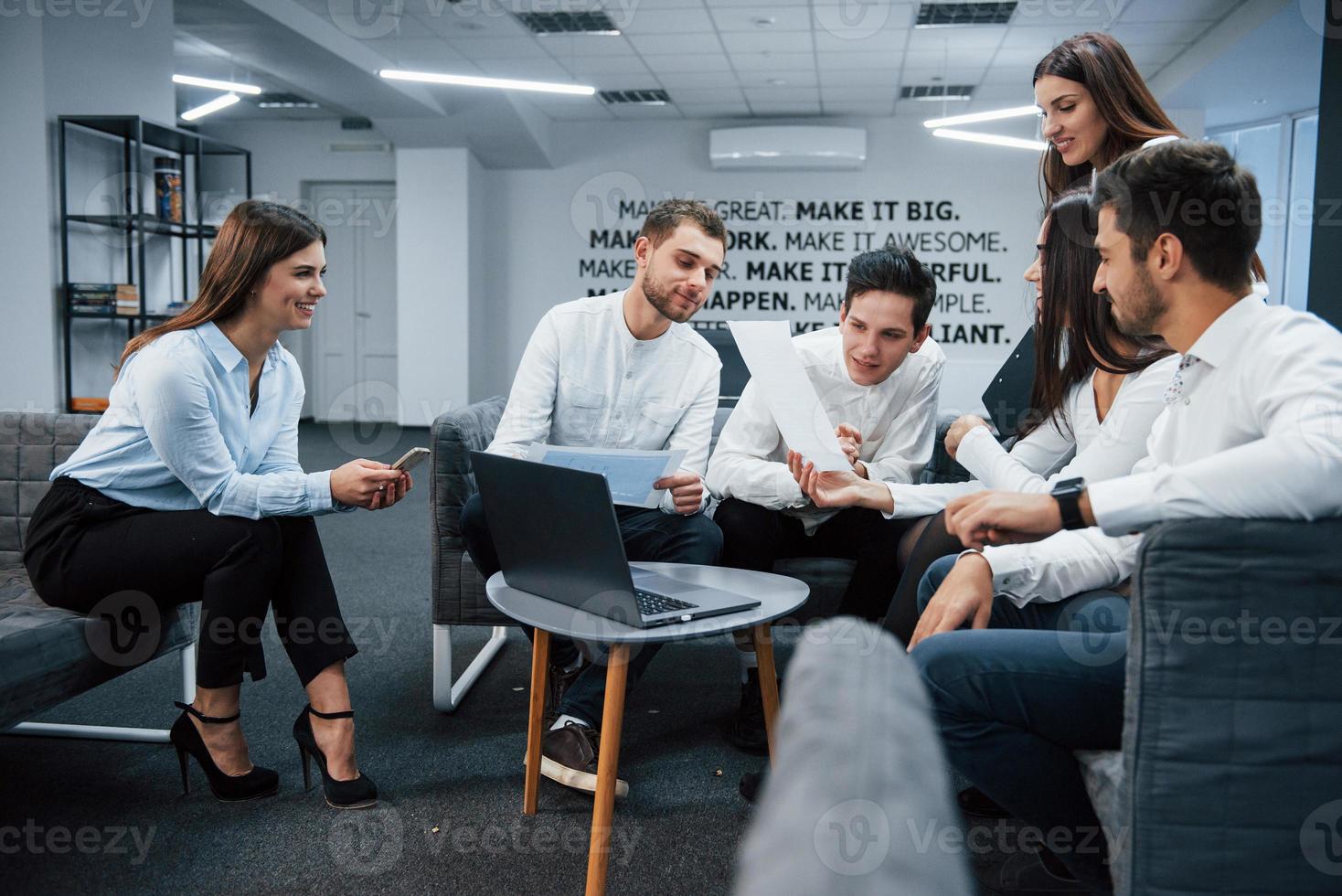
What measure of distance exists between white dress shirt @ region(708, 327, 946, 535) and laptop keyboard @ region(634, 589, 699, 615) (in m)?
0.61

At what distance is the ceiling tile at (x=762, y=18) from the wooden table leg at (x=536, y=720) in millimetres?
4802

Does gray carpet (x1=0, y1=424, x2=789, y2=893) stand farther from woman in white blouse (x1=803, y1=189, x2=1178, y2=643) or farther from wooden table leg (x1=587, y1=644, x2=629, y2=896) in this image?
woman in white blouse (x1=803, y1=189, x2=1178, y2=643)

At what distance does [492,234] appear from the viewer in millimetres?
8742

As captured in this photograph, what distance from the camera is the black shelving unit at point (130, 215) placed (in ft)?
14.6

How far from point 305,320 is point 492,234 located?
7.12 metres

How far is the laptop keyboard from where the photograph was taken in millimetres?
1407

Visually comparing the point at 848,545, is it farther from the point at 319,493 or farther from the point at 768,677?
the point at 319,493

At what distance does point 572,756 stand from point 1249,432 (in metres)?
1.18

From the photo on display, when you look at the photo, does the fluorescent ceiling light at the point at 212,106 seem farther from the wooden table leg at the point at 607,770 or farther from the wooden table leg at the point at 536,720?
the wooden table leg at the point at 607,770

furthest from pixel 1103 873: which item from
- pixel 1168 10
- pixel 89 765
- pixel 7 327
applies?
pixel 1168 10

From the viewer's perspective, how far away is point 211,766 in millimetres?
1704

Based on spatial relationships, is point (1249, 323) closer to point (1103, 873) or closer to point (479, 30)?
point (1103, 873)

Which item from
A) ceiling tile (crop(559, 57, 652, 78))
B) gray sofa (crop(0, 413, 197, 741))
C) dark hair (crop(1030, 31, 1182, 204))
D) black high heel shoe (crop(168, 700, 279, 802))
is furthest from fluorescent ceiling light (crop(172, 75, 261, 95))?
dark hair (crop(1030, 31, 1182, 204))

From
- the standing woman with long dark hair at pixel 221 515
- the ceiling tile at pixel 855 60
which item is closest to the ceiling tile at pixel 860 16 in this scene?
the ceiling tile at pixel 855 60
